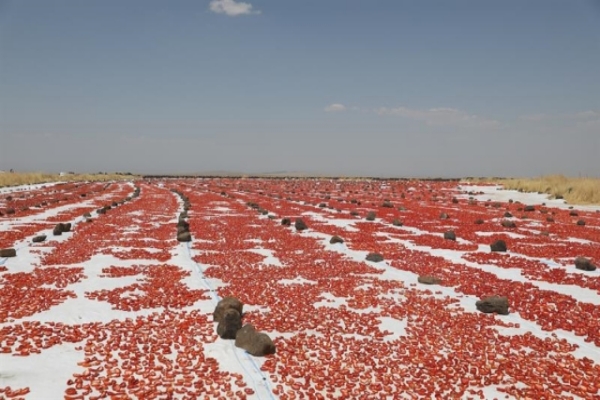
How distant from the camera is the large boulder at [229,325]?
10070mm

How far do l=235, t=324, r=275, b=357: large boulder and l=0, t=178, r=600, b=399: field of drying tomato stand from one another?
167mm

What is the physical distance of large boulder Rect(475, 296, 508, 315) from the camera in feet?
39.6

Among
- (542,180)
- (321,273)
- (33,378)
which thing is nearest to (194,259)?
(321,273)

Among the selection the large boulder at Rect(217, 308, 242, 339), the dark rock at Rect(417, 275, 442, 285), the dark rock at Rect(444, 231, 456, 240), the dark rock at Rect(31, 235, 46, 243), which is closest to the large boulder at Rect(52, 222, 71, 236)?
the dark rock at Rect(31, 235, 46, 243)

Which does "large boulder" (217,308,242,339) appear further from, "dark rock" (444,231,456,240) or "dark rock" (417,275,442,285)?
"dark rock" (444,231,456,240)

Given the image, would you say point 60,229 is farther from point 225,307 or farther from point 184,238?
point 225,307

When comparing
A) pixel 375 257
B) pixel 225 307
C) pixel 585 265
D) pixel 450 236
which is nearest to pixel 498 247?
pixel 450 236

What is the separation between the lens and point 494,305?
477 inches

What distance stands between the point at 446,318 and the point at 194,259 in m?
10.8

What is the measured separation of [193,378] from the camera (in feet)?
26.9

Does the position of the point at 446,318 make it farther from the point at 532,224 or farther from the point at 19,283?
the point at 532,224

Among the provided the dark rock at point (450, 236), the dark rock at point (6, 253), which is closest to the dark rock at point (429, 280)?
the dark rock at point (450, 236)

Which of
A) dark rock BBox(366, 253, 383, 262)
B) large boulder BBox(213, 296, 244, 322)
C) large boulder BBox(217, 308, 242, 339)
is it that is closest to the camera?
large boulder BBox(217, 308, 242, 339)

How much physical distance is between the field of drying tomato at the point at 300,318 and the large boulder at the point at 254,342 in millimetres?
167
